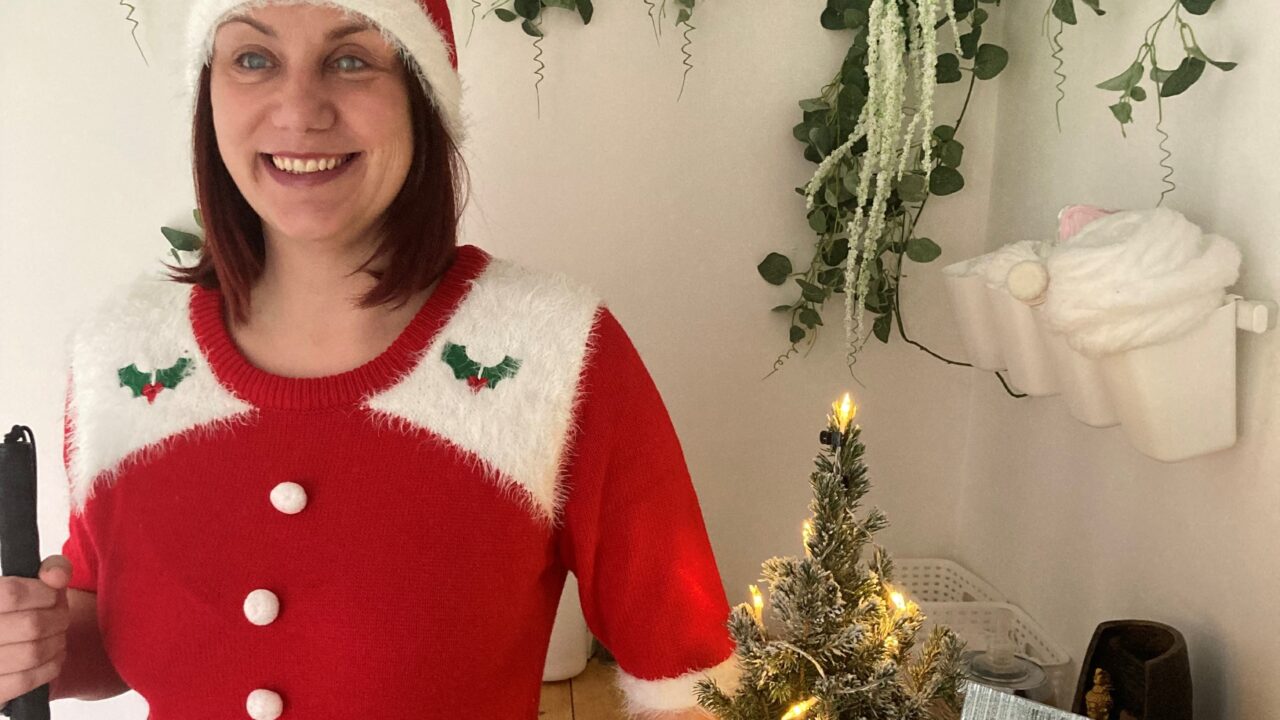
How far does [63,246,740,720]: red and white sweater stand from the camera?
31.6 inches

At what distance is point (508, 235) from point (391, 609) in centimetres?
63

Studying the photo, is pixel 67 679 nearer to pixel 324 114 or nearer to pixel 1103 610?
pixel 324 114

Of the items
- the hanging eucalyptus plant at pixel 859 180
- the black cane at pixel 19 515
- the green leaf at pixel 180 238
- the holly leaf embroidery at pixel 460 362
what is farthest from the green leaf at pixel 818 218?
the black cane at pixel 19 515

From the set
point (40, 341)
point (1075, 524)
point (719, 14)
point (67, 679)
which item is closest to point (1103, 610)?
point (1075, 524)

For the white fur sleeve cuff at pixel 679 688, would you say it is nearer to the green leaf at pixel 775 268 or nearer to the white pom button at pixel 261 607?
the white pom button at pixel 261 607

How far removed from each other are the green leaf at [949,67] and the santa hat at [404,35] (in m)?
0.65

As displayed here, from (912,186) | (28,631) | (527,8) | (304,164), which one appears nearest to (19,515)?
(28,631)

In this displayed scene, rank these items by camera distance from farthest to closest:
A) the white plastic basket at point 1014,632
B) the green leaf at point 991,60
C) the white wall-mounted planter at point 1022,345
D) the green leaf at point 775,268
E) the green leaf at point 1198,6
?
the green leaf at point 775,268 < the green leaf at point 991,60 < the white plastic basket at point 1014,632 < the white wall-mounted planter at point 1022,345 < the green leaf at point 1198,6

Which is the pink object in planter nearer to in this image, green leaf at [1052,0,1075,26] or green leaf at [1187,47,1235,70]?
green leaf at [1187,47,1235,70]

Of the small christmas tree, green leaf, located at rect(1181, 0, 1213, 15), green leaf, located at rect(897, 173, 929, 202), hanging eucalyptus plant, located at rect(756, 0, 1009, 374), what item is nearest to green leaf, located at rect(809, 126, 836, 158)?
hanging eucalyptus plant, located at rect(756, 0, 1009, 374)

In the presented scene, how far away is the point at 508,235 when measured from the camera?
1.29 meters

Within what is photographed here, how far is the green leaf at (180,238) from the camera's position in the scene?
3.98 feet

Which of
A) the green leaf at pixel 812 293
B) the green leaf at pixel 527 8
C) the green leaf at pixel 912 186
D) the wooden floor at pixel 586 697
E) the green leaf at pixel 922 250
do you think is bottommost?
the wooden floor at pixel 586 697

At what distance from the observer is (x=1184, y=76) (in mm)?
838
